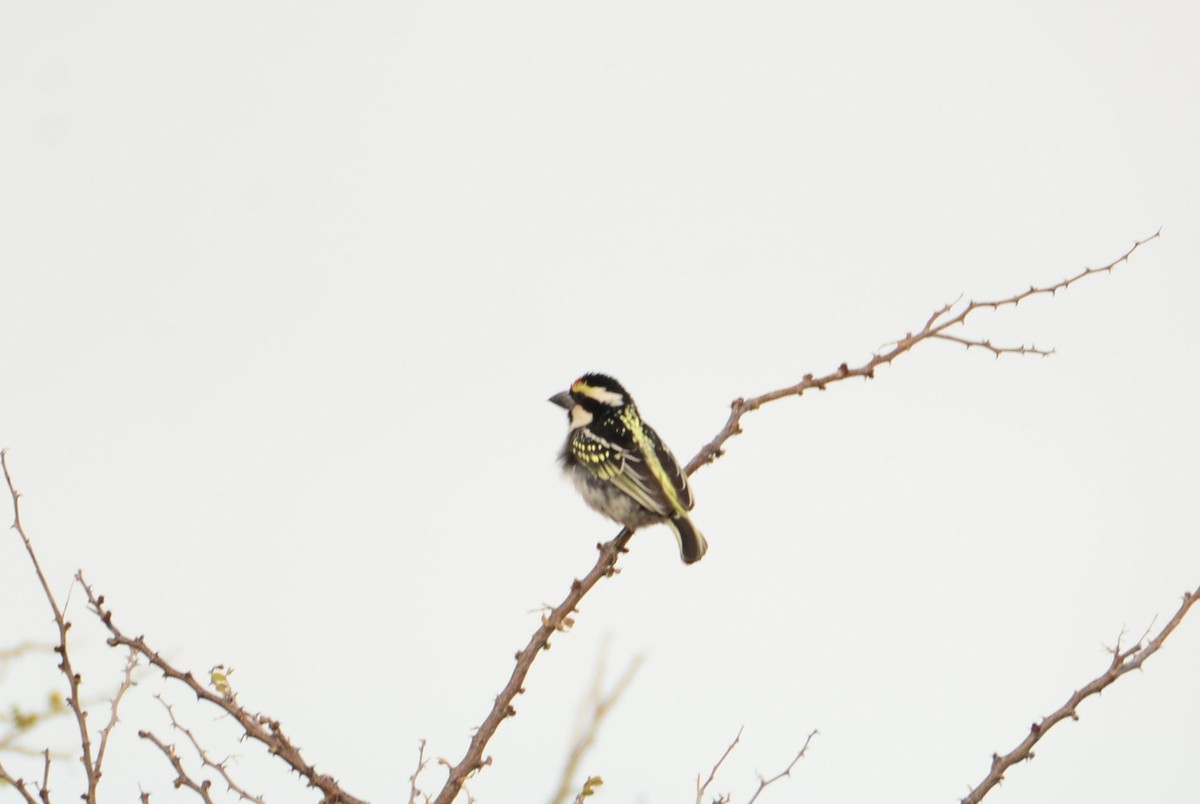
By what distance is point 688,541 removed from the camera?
808 centimetres

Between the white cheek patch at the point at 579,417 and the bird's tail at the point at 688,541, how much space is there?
1222mm

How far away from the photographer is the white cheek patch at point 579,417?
9.16 metres

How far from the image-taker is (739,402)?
576 cm

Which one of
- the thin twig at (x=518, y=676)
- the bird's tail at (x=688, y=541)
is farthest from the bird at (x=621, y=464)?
the thin twig at (x=518, y=676)

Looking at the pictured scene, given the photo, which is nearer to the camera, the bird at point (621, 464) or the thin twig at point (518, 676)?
the thin twig at point (518, 676)

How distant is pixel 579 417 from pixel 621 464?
962 mm

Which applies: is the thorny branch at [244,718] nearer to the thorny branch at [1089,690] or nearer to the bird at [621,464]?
the thorny branch at [1089,690]

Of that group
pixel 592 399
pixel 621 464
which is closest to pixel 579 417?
pixel 592 399

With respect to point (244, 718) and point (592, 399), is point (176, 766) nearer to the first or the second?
point (244, 718)

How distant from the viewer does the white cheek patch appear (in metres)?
9.16

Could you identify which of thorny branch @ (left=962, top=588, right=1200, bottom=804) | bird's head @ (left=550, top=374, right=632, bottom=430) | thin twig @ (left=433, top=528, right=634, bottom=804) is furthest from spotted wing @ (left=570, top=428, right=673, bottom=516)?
thorny branch @ (left=962, top=588, right=1200, bottom=804)

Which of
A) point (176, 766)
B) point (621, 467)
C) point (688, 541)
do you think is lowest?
point (176, 766)

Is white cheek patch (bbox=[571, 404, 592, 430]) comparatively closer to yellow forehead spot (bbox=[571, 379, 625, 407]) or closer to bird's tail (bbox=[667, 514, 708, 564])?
yellow forehead spot (bbox=[571, 379, 625, 407])

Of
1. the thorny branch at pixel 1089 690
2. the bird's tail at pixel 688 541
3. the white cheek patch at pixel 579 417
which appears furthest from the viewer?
the white cheek patch at pixel 579 417
